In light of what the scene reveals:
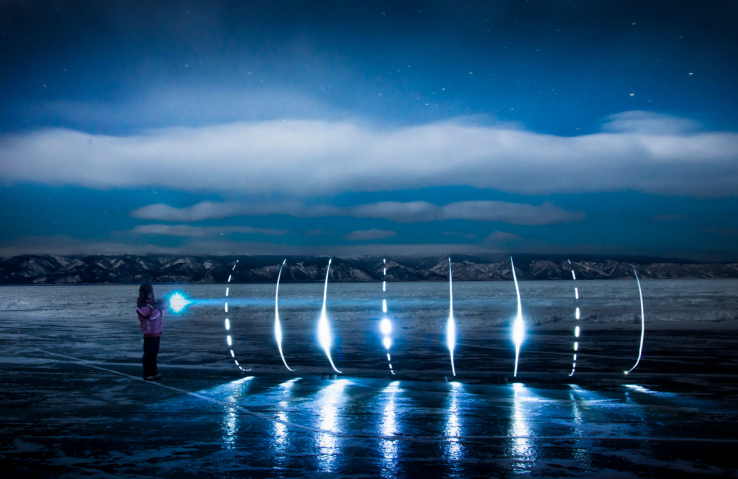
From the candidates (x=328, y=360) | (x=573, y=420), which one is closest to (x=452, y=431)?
(x=573, y=420)

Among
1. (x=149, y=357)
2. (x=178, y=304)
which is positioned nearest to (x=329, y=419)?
(x=149, y=357)

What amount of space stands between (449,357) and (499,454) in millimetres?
9413

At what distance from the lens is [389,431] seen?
6.96 m

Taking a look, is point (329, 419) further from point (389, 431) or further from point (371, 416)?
point (389, 431)

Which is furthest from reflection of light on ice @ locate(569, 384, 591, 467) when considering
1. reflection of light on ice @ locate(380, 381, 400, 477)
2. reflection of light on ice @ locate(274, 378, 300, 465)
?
reflection of light on ice @ locate(274, 378, 300, 465)

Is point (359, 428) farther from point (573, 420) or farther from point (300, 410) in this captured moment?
point (573, 420)

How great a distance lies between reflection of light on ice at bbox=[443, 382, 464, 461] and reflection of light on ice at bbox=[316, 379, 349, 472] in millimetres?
1195

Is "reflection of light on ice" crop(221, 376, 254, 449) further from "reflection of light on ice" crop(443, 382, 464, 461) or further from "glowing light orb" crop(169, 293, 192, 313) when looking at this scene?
"glowing light orb" crop(169, 293, 192, 313)

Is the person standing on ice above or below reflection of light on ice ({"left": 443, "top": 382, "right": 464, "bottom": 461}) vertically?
above

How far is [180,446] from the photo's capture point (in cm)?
628

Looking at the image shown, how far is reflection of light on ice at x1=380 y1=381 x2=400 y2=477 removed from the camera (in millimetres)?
5543

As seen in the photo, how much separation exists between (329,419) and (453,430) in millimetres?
1692

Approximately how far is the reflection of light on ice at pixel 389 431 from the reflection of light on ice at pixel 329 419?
0.52 metres

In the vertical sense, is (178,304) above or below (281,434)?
below
